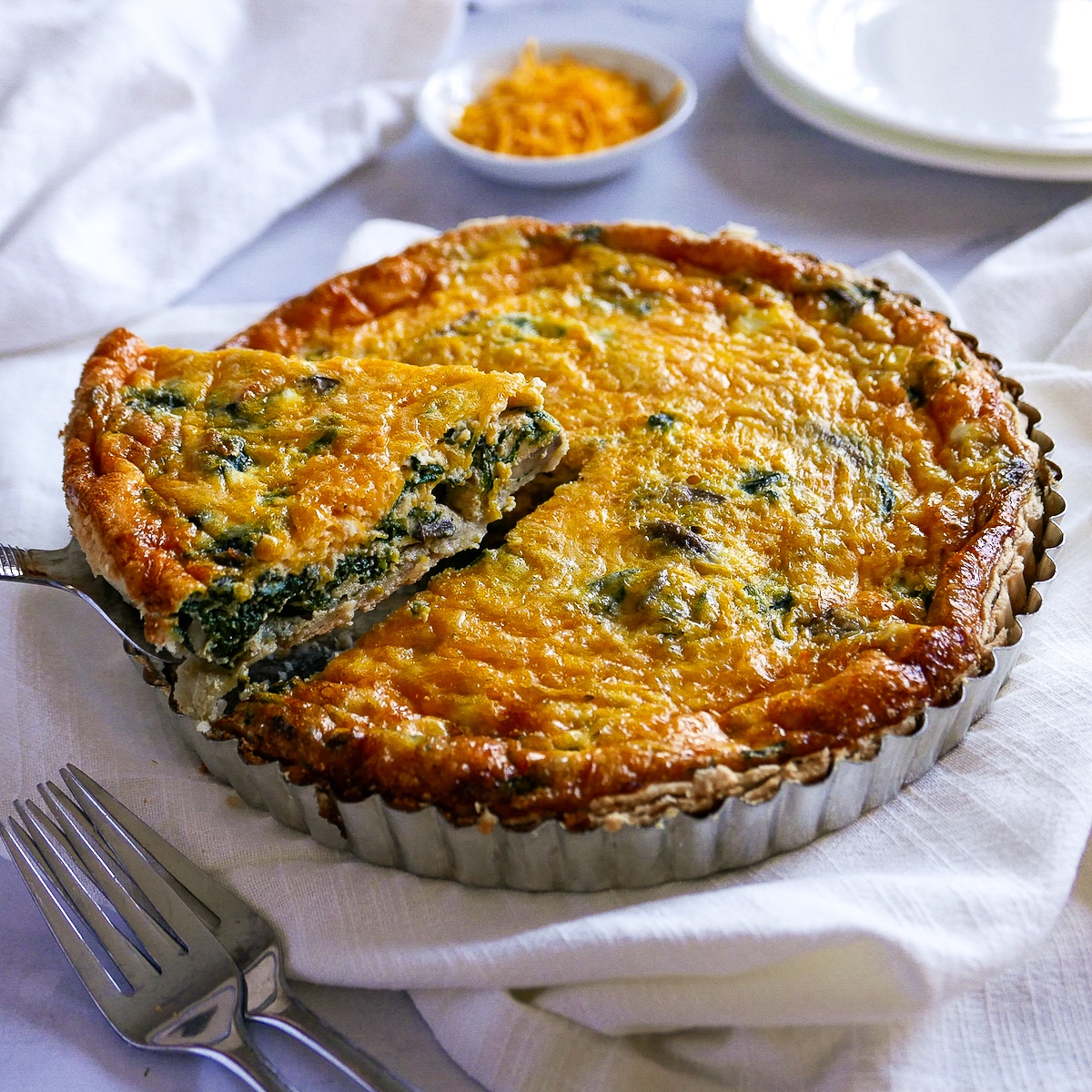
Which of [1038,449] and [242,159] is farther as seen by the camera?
[242,159]

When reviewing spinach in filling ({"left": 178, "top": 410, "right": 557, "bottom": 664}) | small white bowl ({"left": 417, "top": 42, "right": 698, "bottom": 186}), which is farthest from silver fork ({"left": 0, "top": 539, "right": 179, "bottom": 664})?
small white bowl ({"left": 417, "top": 42, "right": 698, "bottom": 186})

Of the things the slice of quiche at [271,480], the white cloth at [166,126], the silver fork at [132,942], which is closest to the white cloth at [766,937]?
the silver fork at [132,942]

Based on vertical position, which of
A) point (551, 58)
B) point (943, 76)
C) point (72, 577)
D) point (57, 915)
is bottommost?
point (57, 915)

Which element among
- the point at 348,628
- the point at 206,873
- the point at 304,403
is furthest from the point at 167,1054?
the point at 304,403

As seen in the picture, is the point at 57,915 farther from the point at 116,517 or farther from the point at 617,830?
the point at 617,830

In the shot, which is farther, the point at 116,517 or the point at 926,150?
the point at 926,150

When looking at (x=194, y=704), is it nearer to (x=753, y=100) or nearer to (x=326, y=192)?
(x=326, y=192)

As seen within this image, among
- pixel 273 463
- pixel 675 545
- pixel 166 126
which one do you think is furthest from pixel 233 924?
pixel 166 126
